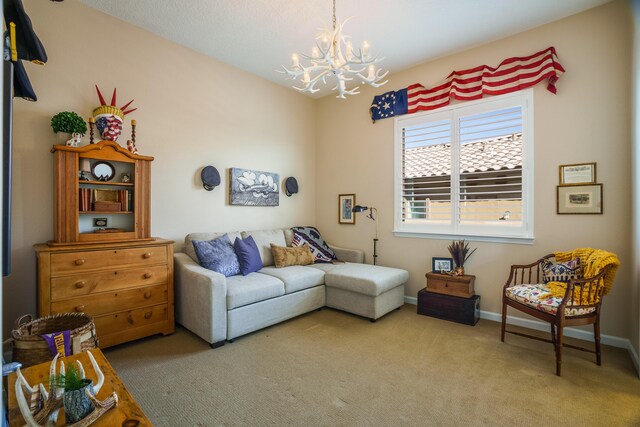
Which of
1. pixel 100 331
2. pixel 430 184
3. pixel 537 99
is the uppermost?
pixel 537 99

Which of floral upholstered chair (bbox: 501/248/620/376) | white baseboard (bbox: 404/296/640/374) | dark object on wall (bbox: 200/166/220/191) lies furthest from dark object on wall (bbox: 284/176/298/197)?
floral upholstered chair (bbox: 501/248/620/376)

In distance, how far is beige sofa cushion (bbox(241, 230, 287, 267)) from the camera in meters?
4.05

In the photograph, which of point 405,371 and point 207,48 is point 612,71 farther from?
point 207,48

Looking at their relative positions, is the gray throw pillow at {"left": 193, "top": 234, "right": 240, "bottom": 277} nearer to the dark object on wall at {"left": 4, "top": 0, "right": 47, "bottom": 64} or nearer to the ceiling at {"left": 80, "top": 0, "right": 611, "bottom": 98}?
the dark object on wall at {"left": 4, "top": 0, "right": 47, "bottom": 64}

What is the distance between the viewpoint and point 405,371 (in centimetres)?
245

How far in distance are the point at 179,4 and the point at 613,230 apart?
176 inches

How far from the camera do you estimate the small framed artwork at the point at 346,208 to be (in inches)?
189

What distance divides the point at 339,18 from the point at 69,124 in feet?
8.65

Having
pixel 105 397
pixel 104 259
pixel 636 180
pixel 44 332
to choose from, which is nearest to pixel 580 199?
pixel 636 180

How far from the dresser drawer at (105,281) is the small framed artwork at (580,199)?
3.92 m

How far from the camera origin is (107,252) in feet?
8.89

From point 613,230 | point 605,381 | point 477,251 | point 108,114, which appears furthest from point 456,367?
point 108,114

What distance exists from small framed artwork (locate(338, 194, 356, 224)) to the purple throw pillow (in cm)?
165

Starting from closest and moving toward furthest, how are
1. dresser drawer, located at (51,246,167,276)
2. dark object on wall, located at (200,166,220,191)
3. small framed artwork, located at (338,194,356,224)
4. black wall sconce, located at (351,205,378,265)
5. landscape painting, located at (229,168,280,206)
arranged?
1. dresser drawer, located at (51,246,167,276)
2. dark object on wall, located at (200,166,220,191)
3. landscape painting, located at (229,168,280,206)
4. black wall sconce, located at (351,205,378,265)
5. small framed artwork, located at (338,194,356,224)
